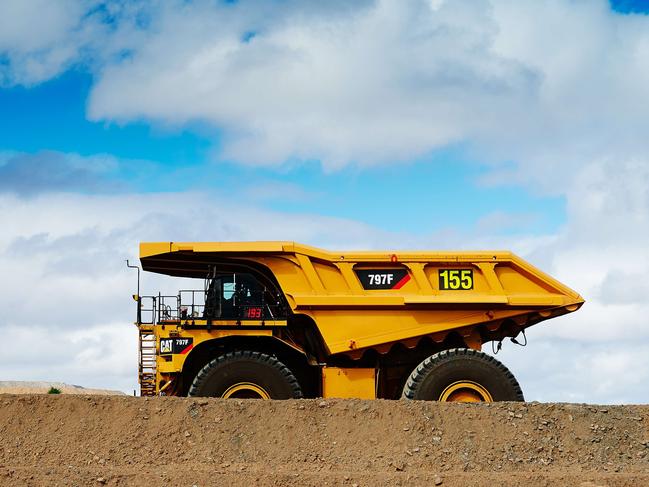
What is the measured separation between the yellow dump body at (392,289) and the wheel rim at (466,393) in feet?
3.49

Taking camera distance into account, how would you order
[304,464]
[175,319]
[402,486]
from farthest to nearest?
[175,319] < [304,464] < [402,486]

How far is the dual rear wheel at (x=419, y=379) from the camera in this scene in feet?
58.7

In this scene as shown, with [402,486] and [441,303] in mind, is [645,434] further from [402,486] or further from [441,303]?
[402,486]

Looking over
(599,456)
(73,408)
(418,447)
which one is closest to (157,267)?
(73,408)

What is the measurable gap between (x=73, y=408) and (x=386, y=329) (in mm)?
5906

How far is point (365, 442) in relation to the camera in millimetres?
16219

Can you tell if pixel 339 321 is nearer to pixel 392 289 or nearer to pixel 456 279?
pixel 392 289

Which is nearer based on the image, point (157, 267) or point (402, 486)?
point (402, 486)

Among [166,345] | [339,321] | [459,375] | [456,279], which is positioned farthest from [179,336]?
[456,279]

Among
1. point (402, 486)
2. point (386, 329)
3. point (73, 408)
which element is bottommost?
point (402, 486)

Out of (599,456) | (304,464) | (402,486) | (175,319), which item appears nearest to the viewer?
(402,486)

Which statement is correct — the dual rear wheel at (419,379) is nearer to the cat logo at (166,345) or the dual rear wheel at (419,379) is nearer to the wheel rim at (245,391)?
the wheel rim at (245,391)

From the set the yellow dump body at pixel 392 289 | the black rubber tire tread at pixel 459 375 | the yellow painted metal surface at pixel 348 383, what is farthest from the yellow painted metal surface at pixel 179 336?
the black rubber tire tread at pixel 459 375

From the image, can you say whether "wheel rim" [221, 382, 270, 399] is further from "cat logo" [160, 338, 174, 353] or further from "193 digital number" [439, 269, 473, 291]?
"193 digital number" [439, 269, 473, 291]
